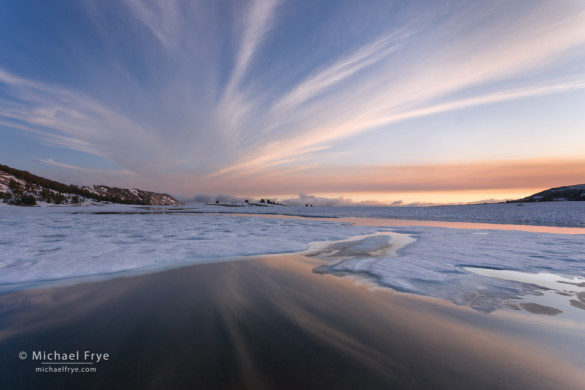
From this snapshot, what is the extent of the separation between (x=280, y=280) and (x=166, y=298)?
1.82 m

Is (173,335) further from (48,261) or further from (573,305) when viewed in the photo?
(573,305)

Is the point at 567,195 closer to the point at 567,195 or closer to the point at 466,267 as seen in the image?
the point at 567,195

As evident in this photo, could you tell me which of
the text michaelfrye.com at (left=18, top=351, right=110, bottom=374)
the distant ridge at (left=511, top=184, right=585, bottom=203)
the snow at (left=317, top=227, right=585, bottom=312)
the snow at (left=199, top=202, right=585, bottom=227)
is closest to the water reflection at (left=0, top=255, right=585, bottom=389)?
the text michaelfrye.com at (left=18, top=351, right=110, bottom=374)

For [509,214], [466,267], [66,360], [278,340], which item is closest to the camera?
[66,360]

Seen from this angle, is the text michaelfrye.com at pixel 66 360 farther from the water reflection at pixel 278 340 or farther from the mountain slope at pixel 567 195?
the mountain slope at pixel 567 195

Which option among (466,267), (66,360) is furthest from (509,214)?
(66,360)

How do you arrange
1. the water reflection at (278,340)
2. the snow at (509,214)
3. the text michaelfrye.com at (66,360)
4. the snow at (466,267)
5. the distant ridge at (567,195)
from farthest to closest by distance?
1. the distant ridge at (567,195)
2. the snow at (509,214)
3. the snow at (466,267)
4. the text michaelfrye.com at (66,360)
5. the water reflection at (278,340)

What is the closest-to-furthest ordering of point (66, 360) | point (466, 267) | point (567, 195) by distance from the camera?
point (66, 360) → point (466, 267) → point (567, 195)

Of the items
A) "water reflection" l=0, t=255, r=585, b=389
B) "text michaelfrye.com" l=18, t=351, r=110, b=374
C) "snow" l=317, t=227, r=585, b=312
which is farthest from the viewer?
"snow" l=317, t=227, r=585, b=312

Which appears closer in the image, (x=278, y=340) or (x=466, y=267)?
(x=278, y=340)

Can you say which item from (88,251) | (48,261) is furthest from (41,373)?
(88,251)

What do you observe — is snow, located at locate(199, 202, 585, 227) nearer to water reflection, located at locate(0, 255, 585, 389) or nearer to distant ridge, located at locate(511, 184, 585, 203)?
distant ridge, located at locate(511, 184, 585, 203)

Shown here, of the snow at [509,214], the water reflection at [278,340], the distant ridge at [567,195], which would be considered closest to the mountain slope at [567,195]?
the distant ridge at [567,195]

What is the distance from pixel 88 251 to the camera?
6.02 metres
